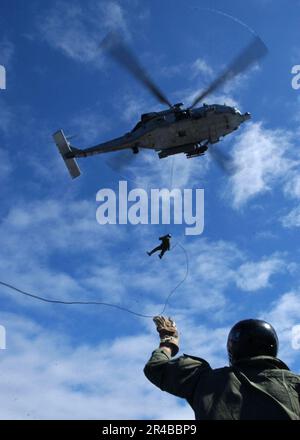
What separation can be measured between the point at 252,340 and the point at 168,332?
1204mm

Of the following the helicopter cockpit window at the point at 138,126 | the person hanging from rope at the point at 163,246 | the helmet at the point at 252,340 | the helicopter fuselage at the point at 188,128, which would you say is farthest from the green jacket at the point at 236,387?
the helicopter cockpit window at the point at 138,126

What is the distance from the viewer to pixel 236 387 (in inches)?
186

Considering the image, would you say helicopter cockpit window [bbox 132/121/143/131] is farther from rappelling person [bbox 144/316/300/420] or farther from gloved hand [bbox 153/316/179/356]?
rappelling person [bbox 144/316/300/420]

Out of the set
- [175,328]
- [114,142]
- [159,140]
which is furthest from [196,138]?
[175,328]

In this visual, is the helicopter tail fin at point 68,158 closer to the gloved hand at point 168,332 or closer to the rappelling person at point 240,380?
the gloved hand at point 168,332

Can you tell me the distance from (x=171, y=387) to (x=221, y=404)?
0.60 m

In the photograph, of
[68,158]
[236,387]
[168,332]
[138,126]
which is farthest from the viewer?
[68,158]

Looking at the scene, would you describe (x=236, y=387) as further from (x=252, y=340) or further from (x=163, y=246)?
(x=163, y=246)

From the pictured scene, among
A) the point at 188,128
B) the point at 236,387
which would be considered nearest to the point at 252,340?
the point at 236,387

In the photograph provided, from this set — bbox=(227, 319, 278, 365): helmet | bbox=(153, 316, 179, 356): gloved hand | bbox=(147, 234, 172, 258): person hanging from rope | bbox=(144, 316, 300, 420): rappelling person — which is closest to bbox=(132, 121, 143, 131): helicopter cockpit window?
bbox=(147, 234, 172, 258): person hanging from rope
